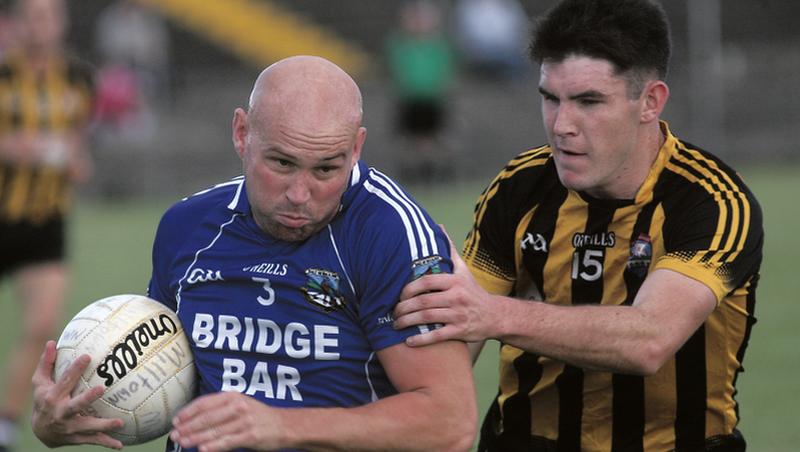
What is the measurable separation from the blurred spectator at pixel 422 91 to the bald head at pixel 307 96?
15513 millimetres

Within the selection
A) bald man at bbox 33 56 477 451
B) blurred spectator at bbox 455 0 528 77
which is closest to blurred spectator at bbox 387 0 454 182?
blurred spectator at bbox 455 0 528 77

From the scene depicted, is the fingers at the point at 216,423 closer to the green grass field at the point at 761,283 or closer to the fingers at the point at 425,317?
the fingers at the point at 425,317

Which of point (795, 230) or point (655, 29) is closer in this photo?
point (655, 29)

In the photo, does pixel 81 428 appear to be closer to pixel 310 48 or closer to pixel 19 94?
pixel 19 94

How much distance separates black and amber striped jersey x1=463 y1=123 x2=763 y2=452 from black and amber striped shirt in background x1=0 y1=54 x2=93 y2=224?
4231mm

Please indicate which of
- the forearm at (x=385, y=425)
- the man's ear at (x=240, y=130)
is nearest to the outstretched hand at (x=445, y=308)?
the forearm at (x=385, y=425)

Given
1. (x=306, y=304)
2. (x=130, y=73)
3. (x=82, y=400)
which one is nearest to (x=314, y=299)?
(x=306, y=304)

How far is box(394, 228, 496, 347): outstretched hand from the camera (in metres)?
3.84

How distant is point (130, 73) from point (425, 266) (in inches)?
720

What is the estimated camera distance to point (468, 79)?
22.6 metres

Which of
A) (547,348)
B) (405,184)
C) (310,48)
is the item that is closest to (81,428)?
(547,348)

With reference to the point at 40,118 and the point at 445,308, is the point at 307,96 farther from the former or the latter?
the point at 40,118

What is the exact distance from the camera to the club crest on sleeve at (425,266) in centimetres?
391

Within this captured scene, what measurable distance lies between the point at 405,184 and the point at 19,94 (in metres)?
11.9
